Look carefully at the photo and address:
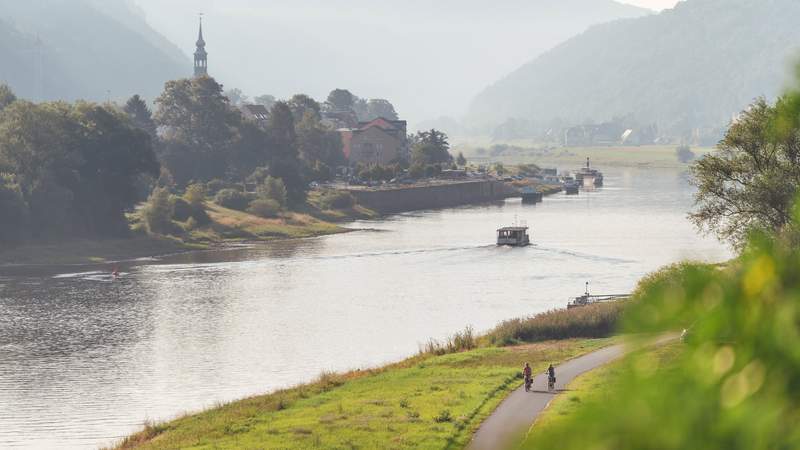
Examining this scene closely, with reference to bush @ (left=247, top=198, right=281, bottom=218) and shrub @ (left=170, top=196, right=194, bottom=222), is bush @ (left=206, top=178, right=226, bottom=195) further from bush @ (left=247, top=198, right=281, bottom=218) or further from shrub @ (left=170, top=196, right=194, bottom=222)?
shrub @ (left=170, top=196, right=194, bottom=222)

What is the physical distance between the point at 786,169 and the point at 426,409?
77.1ft

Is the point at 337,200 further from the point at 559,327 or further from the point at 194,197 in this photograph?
the point at 559,327

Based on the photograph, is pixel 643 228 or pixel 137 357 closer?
pixel 137 357

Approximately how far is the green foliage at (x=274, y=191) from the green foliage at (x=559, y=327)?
92.6 metres

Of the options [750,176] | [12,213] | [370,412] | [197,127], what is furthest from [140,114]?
[370,412]

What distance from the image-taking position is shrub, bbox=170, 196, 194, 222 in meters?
140

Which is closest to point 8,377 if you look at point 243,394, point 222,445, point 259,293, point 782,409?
point 243,394

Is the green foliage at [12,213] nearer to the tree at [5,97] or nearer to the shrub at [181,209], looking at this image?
the shrub at [181,209]

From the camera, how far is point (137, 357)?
67.4 metres

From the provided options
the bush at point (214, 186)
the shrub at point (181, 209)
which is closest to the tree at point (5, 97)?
the shrub at point (181, 209)

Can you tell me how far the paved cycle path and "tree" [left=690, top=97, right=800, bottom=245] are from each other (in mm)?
9453

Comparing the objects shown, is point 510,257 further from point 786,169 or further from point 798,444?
point 798,444

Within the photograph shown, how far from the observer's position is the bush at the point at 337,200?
565 feet

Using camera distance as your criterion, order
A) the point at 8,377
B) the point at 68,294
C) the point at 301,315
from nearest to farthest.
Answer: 1. the point at 8,377
2. the point at 301,315
3. the point at 68,294
